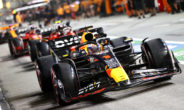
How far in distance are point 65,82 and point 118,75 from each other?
3.11 ft

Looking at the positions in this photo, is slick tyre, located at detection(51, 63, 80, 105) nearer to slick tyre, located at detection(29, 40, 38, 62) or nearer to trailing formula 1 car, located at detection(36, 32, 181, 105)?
trailing formula 1 car, located at detection(36, 32, 181, 105)

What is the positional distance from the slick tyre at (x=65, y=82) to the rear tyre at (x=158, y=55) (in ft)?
5.03

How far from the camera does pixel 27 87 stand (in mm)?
10359

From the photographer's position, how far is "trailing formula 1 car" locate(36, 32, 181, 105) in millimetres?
7340

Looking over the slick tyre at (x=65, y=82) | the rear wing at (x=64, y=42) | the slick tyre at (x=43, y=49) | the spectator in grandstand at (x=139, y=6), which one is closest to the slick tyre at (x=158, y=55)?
the slick tyre at (x=65, y=82)

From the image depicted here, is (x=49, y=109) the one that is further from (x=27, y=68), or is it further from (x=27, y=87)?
(x=27, y=68)

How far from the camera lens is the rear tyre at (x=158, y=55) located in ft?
25.6

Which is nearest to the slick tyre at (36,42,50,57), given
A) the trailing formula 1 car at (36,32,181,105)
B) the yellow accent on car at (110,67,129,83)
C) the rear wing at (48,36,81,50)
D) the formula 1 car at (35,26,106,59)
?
the formula 1 car at (35,26,106,59)

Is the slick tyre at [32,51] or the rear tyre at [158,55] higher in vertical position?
the rear tyre at [158,55]

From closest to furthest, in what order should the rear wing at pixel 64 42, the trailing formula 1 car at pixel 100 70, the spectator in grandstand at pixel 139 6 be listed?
1. the trailing formula 1 car at pixel 100 70
2. the rear wing at pixel 64 42
3. the spectator in grandstand at pixel 139 6

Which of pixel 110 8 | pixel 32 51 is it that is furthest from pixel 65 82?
pixel 110 8

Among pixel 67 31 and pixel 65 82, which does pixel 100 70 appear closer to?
pixel 65 82

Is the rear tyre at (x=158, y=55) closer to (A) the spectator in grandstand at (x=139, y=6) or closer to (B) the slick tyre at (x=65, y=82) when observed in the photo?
(B) the slick tyre at (x=65, y=82)

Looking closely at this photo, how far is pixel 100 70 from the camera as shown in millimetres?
8062
